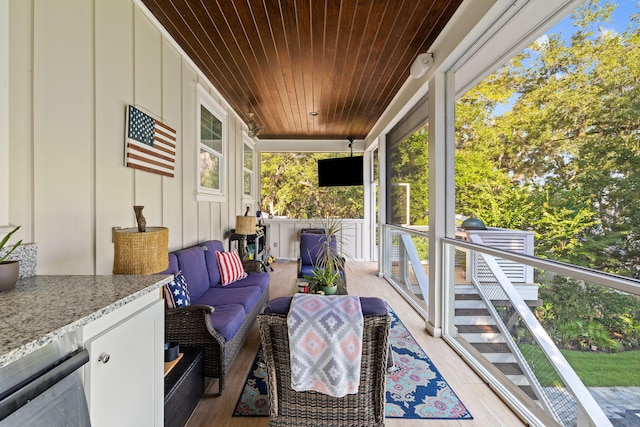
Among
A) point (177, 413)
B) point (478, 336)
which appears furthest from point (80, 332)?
point (478, 336)

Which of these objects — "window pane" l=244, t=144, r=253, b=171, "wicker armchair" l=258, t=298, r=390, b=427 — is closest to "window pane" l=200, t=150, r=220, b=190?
"window pane" l=244, t=144, r=253, b=171

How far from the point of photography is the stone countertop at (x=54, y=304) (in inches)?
28.5

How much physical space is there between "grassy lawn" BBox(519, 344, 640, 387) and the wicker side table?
212 cm

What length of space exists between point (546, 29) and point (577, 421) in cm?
224

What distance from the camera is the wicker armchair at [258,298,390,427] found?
1372mm

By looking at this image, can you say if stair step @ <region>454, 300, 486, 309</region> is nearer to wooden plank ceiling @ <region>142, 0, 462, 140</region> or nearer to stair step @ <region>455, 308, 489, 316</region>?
stair step @ <region>455, 308, 489, 316</region>

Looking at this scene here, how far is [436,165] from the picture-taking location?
9.29 feet

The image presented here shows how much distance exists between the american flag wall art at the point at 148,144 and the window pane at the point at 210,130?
79 cm

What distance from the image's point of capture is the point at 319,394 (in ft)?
4.73

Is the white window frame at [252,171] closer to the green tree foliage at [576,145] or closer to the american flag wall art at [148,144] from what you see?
the american flag wall art at [148,144]

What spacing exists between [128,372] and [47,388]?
36 centimetres

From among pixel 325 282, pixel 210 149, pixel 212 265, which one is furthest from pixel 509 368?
pixel 210 149

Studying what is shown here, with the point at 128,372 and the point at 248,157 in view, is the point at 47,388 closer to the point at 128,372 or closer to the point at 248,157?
the point at 128,372

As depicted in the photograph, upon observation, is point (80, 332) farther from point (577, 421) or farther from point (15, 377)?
point (577, 421)
